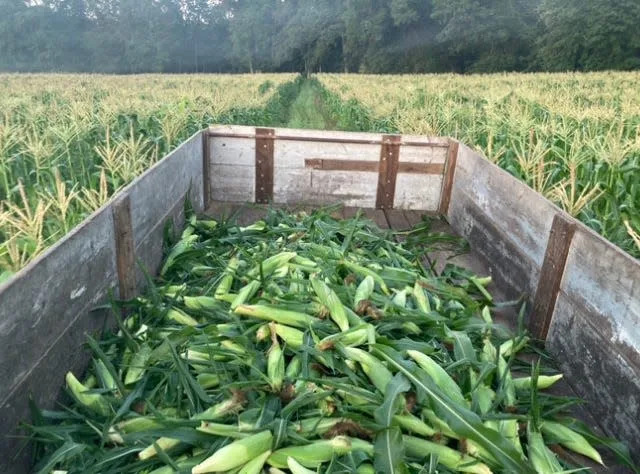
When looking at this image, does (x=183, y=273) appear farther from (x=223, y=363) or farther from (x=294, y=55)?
(x=294, y=55)

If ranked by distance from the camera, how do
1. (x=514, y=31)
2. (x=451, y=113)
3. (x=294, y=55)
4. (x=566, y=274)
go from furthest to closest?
(x=294, y=55), (x=514, y=31), (x=451, y=113), (x=566, y=274)

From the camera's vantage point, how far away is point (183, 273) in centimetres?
277

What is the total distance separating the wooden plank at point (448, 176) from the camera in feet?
13.5

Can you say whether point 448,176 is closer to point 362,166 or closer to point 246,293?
point 362,166

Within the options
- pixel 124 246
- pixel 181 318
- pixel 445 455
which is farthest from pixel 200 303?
pixel 445 455

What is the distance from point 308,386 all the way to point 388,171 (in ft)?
9.16

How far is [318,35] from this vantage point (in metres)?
65.2

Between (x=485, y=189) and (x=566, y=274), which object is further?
(x=485, y=189)

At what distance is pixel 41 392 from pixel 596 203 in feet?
10.9

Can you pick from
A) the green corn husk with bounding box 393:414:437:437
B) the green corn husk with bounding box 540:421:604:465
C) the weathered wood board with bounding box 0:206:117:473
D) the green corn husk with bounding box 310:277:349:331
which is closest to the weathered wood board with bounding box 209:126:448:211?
the green corn husk with bounding box 310:277:349:331

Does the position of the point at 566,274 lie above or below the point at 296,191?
above

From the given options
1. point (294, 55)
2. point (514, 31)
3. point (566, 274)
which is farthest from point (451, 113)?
point (294, 55)

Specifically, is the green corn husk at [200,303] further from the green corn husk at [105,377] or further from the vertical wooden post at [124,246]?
the green corn husk at [105,377]

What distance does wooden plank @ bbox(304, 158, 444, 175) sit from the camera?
421 centimetres
